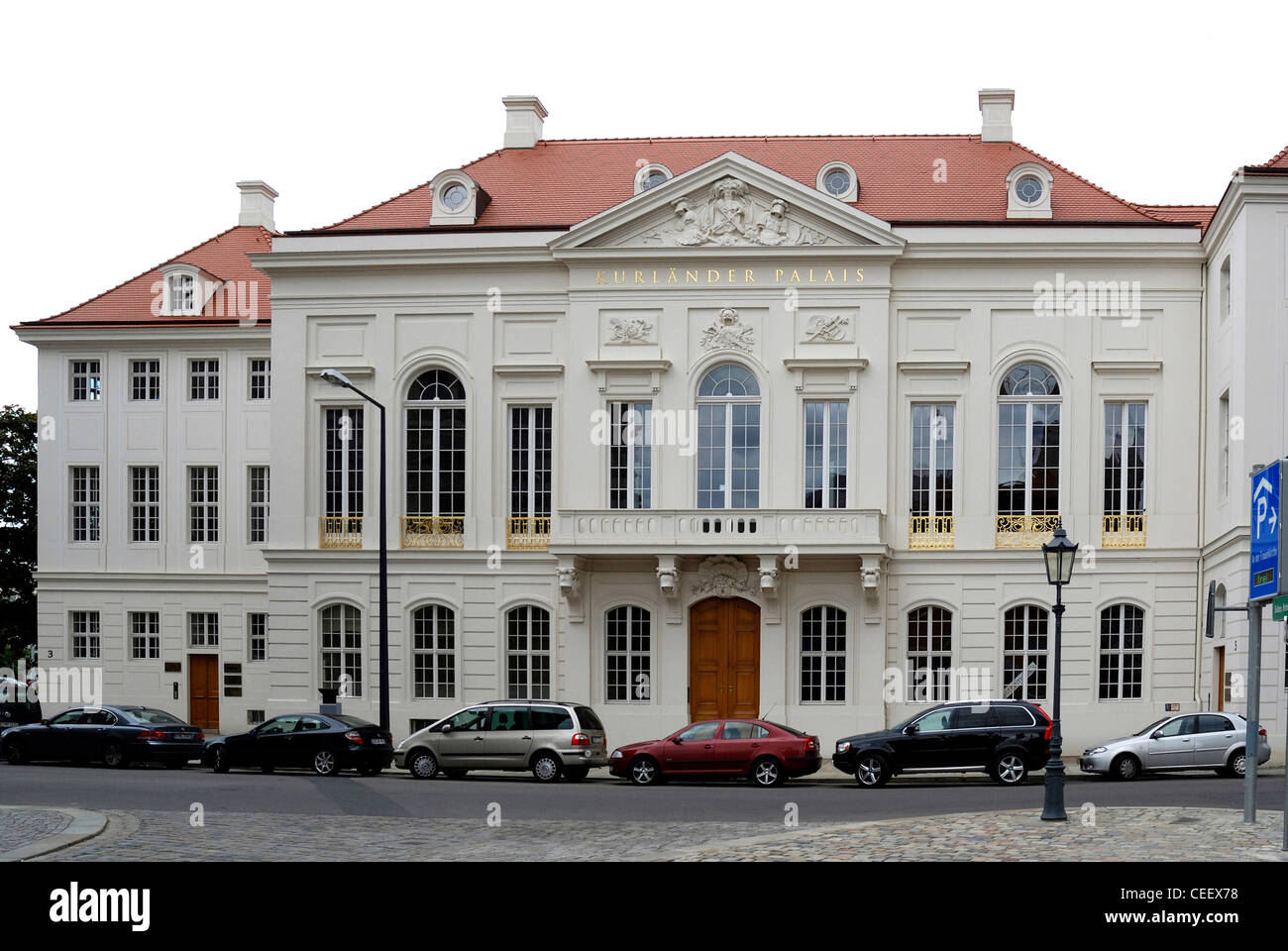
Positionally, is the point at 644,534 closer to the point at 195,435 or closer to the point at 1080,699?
the point at 1080,699

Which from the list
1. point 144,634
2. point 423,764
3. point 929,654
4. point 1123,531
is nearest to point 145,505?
point 144,634

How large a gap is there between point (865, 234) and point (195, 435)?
66.1 ft

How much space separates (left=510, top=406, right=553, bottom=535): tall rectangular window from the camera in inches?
1513

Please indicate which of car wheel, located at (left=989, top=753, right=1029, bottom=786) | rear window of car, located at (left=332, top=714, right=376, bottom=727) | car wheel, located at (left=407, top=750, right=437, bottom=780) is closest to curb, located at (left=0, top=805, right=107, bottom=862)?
car wheel, located at (left=407, top=750, right=437, bottom=780)

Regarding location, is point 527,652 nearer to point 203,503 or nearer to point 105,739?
point 105,739

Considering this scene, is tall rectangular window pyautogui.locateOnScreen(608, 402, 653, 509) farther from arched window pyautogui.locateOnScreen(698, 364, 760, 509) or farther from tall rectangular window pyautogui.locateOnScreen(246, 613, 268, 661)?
tall rectangular window pyautogui.locateOnScreen(246, 613, 268, 661)

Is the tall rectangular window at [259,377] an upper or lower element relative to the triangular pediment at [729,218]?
lower

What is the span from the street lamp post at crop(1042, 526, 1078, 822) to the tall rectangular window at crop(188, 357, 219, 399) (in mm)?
29176

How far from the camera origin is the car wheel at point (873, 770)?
28547 millimetres

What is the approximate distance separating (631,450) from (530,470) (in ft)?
8.49

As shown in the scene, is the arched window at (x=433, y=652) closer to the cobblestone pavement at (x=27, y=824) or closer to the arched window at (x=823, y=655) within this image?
the arched window at (x=823, y=655)

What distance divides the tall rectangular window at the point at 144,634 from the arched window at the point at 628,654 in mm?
14944

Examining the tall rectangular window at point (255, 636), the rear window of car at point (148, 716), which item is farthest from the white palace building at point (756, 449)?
the tall rectangular window at point (255, 636)

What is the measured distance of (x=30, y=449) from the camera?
54.5 meters
